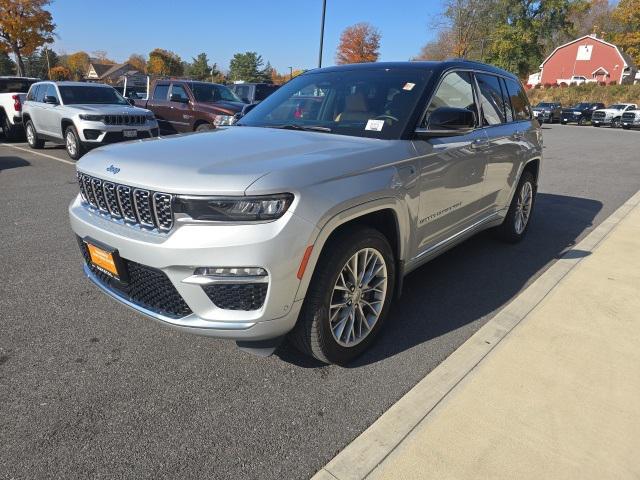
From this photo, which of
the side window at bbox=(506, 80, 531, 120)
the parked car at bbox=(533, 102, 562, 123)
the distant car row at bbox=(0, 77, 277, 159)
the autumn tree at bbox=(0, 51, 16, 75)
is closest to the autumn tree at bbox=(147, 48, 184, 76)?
the autumn tree at bbox=(0, 51, 16, 75)

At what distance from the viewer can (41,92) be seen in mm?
11516

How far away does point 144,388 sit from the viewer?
2.67 m

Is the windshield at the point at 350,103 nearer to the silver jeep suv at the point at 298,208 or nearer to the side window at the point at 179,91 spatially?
the silver jeep suv at the point at 298,208

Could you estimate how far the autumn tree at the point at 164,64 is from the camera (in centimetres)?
9075

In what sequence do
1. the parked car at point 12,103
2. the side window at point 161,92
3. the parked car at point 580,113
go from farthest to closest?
1. the parked car at point 580,113
2. the parked car at point 12,103
3. the side window at point 161,92

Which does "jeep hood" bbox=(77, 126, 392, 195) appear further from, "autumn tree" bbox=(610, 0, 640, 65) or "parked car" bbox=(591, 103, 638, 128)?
"autumn tree" bbox=(610, 0, 640, 65)

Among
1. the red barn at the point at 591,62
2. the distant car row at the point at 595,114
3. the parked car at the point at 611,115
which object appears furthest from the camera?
the red barn at the point at 591,62

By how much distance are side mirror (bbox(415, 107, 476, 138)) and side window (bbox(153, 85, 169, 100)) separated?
1100 cm

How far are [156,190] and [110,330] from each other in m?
1.39

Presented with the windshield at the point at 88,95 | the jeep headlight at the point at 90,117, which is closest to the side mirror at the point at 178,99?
the windshield at the point at 88,95

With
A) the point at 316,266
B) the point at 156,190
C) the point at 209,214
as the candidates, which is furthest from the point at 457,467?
the point at 156,190

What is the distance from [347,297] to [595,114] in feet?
126

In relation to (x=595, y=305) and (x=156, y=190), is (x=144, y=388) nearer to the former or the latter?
(x=156, y=190)

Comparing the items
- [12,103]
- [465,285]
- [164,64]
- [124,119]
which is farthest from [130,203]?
[164,64]
